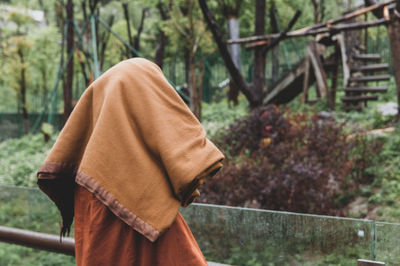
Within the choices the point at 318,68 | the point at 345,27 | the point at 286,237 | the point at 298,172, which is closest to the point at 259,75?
the point at 318,68

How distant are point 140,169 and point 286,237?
132 centimetres

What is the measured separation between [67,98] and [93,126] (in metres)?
11.3

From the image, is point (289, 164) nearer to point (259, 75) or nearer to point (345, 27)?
point (345, 27)

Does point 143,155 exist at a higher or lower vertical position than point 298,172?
higher

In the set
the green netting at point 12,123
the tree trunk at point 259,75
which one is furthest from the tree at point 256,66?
the green netting at point 12,123

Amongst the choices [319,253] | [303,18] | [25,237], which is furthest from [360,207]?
[303,18]

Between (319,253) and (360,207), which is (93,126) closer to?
(319,253)

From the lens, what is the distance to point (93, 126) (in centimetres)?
169

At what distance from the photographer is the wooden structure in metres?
8.41

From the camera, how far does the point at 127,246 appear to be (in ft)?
5.20

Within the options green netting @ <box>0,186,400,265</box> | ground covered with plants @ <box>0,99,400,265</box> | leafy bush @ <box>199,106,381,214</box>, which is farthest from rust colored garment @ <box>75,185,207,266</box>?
leafy bush @ <box>199,106,381,214</box>

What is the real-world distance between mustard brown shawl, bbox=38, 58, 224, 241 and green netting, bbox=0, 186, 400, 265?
42.3 inches

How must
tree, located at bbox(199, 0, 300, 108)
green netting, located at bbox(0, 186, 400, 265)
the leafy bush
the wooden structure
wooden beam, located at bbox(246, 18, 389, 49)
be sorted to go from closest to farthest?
1. green netting, located at bbox(0, 186, 400, 265)
2. the leafy bush
3. wooden beam, located at bbox(246, 18, 389, 49)
4. the wooden structure
5. tree, located at bbox(199, 0, 300, 108)

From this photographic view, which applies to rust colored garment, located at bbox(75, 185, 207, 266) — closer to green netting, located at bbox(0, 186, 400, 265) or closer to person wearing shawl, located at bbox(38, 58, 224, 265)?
person wearing shawl, located at bbox(38, 58, 224, 265)
